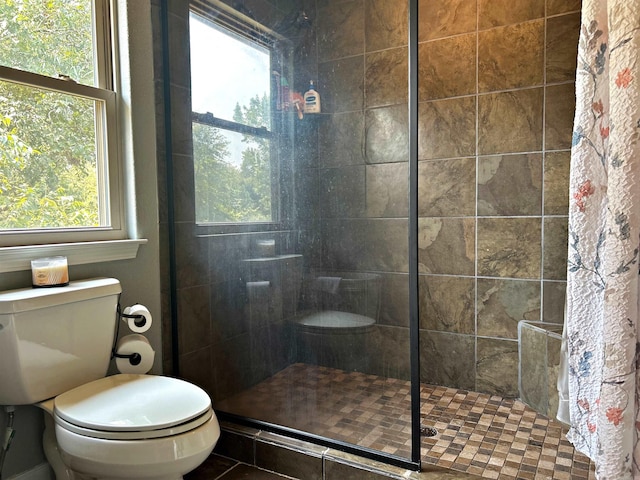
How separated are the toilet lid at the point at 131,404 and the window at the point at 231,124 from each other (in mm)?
730

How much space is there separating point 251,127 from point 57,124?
28.2 inches

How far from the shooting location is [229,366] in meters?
2.04

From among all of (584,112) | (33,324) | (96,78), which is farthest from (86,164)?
(584,112)

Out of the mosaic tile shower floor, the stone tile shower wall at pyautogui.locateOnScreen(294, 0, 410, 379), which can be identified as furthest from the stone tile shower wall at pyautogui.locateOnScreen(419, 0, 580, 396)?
the stone tile shower wall at pyautogui.locateOnScreen(294, 0, 410, 379)

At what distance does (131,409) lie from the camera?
134 cm

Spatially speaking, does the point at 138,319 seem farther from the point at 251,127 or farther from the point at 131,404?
the point at 251,127

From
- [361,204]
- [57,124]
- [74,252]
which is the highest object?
[57,124]

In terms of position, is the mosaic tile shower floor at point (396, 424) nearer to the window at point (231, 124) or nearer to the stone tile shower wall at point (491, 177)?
the stone tile shower wall at point (491, 177)

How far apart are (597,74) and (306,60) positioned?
97cm

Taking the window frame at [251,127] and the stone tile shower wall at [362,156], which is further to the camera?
the window frame at [251,127]

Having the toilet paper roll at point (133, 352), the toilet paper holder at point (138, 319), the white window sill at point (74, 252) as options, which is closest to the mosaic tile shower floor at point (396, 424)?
the toilet paper roll at point (133, 352)

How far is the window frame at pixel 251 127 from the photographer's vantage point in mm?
1806

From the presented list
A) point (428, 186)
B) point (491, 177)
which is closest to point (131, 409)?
point (428, 186)

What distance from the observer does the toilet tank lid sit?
1.38 m
